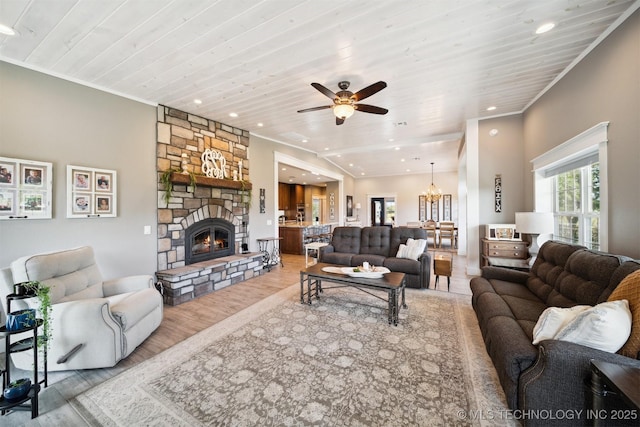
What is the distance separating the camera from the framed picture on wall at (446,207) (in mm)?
10422

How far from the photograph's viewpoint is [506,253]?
4.19 m

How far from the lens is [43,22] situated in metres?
2.10

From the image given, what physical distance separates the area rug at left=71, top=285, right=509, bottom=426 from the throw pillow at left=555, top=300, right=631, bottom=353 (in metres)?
0.71

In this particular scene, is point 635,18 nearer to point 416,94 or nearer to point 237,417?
point 416,94

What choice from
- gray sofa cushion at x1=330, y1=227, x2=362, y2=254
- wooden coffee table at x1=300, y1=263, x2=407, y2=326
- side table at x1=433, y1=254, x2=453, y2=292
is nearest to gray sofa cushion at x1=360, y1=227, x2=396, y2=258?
gray sofa cushion at x1=330, y1=227, x2=362, y2=254

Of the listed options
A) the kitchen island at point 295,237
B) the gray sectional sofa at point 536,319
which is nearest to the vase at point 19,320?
the gray sectional sofa at point 536,319

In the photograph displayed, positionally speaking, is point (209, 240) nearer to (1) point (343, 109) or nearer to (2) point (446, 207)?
(1) point (343, 109)

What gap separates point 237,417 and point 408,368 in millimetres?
1354

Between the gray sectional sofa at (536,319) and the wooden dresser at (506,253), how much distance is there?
1621mm

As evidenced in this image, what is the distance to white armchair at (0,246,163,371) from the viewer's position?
1984 millimetres

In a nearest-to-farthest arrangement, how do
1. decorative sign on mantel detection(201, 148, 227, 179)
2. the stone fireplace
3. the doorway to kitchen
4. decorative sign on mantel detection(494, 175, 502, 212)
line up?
the stone fireplace, decorative sign on mantel detection(201, 148, 227, 179), decorative sign on mantel detection(494, 175, 502, 212), the doorway to kitchen

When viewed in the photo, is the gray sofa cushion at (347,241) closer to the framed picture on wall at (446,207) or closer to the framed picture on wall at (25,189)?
the framed picture on wall at (25,189)

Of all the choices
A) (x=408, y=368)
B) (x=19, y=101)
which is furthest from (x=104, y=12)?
(x=408, y=368)

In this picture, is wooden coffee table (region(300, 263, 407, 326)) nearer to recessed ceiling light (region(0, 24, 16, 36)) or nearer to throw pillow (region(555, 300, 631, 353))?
throw pillow (region(555, 300, 631, 353))
